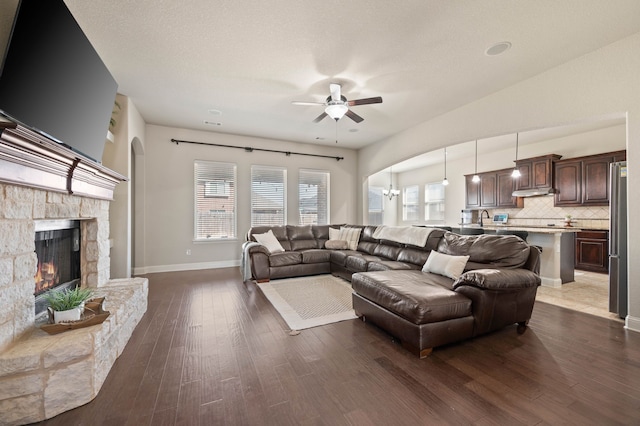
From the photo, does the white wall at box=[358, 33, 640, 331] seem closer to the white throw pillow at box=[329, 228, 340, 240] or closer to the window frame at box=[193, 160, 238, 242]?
the white throw pillow at box=[329, 228, 340, 240]

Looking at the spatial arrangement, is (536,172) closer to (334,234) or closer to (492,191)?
(492,191)

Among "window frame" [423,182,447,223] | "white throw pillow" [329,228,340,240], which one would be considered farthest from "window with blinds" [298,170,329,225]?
"window frame" [423,182,447,223]

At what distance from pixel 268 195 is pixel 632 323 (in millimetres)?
6235

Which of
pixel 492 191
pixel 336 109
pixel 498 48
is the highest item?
pixel 498 48

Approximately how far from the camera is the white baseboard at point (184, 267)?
5406 millimetres

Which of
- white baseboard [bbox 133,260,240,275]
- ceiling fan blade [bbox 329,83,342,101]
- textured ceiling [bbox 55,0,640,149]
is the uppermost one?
textured ceiling [bbox 55,0,640,149]

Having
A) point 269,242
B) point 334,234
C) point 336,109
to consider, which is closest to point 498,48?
point 336,109

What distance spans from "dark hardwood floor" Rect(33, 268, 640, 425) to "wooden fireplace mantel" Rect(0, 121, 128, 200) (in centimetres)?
152

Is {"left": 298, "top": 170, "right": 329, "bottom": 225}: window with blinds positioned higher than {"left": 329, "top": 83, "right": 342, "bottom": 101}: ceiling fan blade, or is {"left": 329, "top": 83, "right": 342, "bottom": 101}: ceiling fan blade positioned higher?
Result: {"left": 329, "top": 83, "right": 342, "bottom": 101}: ceiling fan blade

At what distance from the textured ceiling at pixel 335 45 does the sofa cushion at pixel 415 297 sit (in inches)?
101

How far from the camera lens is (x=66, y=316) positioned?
196cm

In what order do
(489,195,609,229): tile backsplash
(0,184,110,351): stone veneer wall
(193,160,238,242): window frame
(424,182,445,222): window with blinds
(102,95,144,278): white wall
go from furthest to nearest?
(424,182,445,222): window with blinds
(193,160,238,242): window frame
(489,195,609,229): tile backsplash
(102,95,144,278): white wall
(0,184,110,351): stone veneer wall

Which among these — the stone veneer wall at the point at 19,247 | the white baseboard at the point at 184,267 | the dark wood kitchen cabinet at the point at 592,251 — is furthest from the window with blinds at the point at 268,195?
the dark wood kitchen cabinet at the point at 592,251

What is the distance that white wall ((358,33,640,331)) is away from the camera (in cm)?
280
